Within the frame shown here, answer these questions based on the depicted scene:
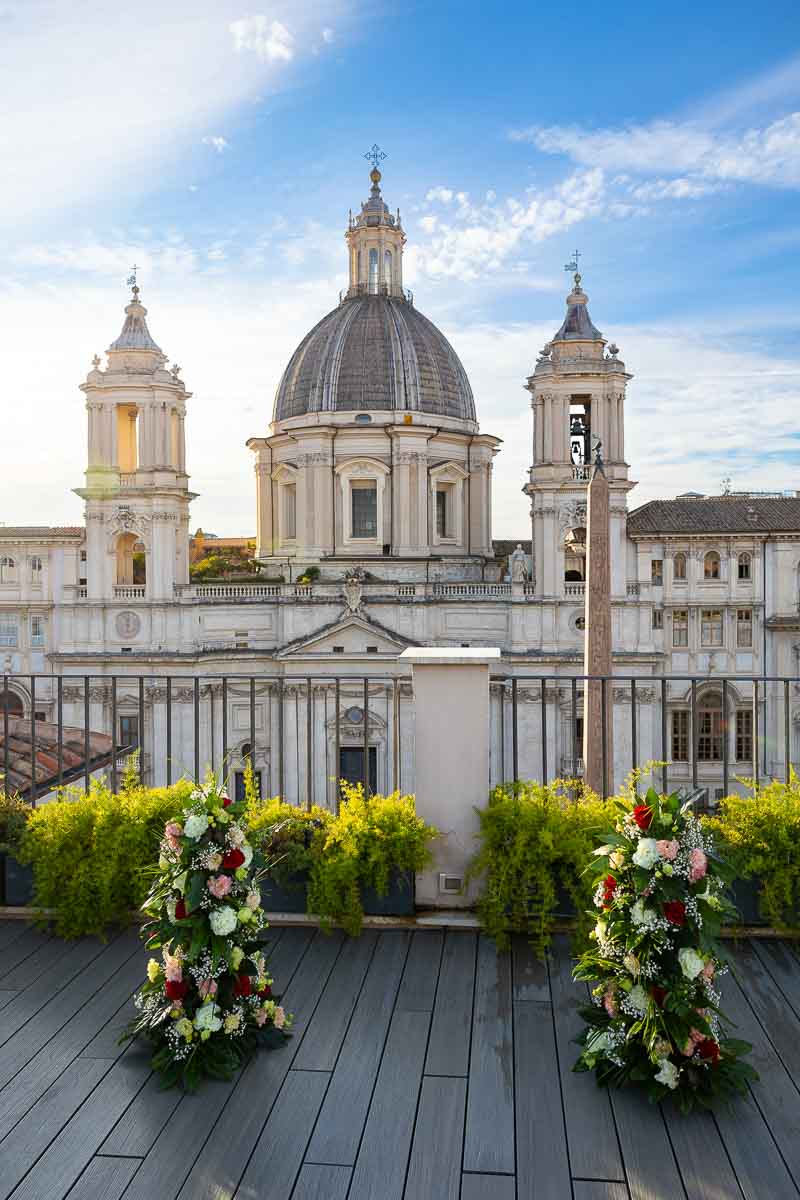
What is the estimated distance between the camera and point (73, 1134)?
362 cm

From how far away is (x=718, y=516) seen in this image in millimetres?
34531

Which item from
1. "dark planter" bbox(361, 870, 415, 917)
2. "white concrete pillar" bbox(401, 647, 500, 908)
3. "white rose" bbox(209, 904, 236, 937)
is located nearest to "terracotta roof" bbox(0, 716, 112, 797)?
"dark planter" bbox(361, 870, 415, 917)

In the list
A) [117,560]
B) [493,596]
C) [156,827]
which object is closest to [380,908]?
[156,827]

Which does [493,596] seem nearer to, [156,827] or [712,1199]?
[156,827]

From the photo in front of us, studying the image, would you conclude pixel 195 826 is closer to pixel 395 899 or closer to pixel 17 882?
pixel 395 899

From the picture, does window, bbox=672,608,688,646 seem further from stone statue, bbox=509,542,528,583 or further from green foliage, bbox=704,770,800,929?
green foliage, bbox=704,770,800,929

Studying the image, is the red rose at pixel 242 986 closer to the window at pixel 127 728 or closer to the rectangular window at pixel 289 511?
the window at pixel 127 728

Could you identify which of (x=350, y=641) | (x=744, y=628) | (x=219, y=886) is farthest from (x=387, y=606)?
(x=219, y=886)

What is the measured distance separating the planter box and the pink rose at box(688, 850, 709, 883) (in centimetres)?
202

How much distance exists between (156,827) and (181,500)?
29620 millimetres

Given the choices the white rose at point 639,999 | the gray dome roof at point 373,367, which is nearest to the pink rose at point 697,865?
the white rose at point 639,999

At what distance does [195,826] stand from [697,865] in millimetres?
2011

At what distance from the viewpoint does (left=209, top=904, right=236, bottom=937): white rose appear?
160 inches

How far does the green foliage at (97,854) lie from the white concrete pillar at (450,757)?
53.3 inches
